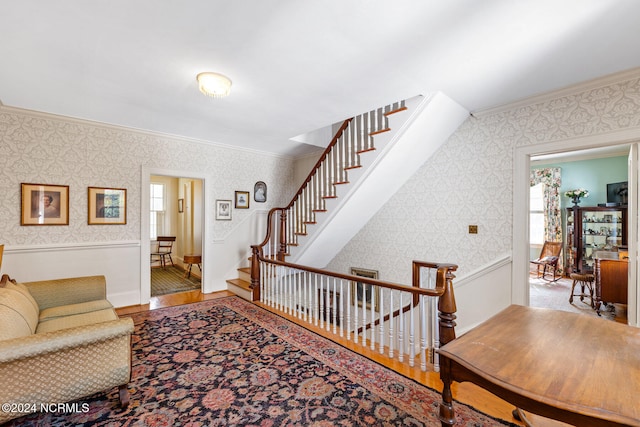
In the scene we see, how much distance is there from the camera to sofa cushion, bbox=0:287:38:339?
1.77m

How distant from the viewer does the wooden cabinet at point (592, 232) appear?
5.32 meters

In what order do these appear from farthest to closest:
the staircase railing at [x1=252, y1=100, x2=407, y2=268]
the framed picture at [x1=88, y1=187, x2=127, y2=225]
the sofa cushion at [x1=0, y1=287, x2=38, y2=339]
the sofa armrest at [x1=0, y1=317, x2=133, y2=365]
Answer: the framed picture at [x1=88, y1=187, x2=127, y2=225] < the staircase railing at [x1=252, y1=100, x2=407, y2=268] < the sofa cushion at [x1=0, y1=287, x2=38, y2=339] < the sofa armrest at [x1=0, y1=317, x2=133, y2=365]

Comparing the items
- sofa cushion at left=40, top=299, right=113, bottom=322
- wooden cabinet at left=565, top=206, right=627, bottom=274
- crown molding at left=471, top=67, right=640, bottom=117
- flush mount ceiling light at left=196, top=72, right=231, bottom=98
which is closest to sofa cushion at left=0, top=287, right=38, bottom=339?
sofa cushion at left=40, top=299, right=113, bottom=322

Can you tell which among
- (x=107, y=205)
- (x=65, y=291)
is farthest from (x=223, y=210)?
(x=65, y=291)

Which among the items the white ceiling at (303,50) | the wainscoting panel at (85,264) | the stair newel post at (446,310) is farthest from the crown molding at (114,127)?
the stair newel post at (446,310)

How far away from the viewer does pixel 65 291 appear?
2.92m

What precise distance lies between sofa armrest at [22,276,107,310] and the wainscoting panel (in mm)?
949

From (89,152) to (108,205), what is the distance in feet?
2.54

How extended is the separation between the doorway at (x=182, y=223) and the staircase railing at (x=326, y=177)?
51.4 inches

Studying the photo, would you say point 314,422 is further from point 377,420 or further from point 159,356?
point 159,356

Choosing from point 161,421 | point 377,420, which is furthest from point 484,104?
point 161,421

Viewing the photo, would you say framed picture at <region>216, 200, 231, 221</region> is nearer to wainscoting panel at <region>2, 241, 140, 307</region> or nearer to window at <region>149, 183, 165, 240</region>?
wainscoting panel at <region>2, 241, 140, 307</region>

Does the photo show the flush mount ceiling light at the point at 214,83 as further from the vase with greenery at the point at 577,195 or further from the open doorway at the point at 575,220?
Result: the vase with greenery at the point at 577,195

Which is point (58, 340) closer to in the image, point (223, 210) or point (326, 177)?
point (326, 177)
